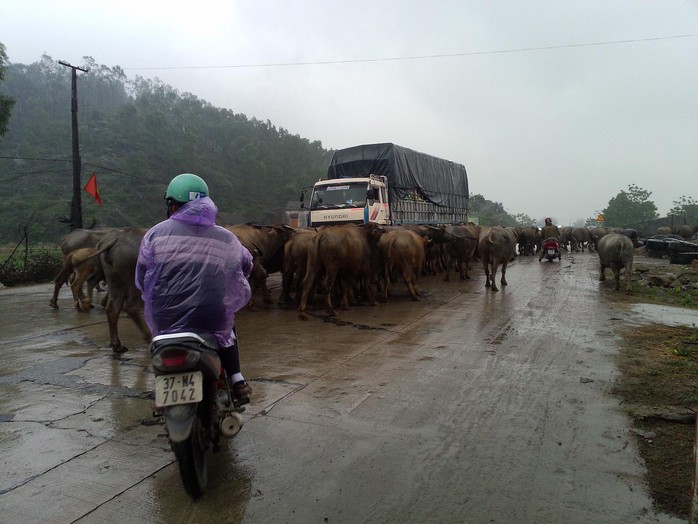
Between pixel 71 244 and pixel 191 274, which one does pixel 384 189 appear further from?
pixel 191 274

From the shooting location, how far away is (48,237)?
38344 millimetres

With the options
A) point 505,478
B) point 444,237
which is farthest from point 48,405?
point 444,237

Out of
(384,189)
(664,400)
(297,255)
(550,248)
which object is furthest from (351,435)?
(550,248)

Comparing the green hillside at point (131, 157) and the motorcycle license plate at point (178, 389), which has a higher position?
the green hillside at point (131, 157)

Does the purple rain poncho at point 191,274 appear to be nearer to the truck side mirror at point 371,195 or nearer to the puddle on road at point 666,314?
the puddle on road at point 666,314

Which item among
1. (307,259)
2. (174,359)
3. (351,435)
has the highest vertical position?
(307,259)

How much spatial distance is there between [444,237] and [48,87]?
71.5 meters

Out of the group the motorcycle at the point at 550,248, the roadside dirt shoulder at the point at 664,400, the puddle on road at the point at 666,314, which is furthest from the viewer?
the motorcycle at the point at 550,248

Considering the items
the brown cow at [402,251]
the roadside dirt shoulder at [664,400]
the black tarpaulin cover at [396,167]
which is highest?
the black tarpaulin cover at [396,167]

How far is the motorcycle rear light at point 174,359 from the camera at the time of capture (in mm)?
3039

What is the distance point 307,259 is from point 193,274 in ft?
21.6

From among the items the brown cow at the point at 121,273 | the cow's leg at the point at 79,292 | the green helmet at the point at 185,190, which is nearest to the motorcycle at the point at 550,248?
the cow's leg at the point at 79,292

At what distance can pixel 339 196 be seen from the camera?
15.6 metres

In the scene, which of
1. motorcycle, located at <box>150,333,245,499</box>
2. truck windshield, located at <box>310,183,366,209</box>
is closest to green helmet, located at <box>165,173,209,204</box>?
motorcycle, located at <box>150,333,245,499</box>
